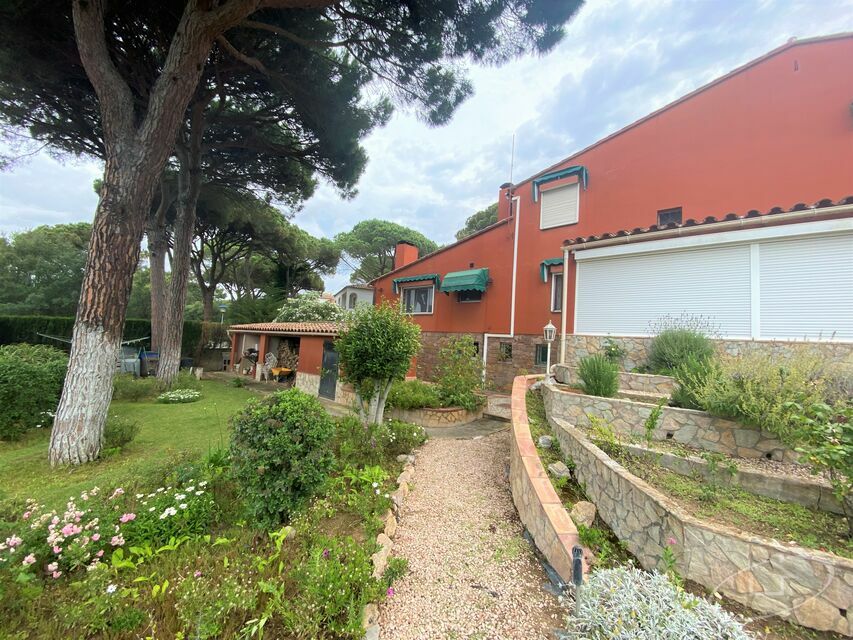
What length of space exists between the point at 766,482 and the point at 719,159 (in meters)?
10.2

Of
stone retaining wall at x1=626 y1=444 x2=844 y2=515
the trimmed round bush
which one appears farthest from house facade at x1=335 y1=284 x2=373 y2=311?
the trimmed round bush

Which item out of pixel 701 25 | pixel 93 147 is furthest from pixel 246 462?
pixel 93 147

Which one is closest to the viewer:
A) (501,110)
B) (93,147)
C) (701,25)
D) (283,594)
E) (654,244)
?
(283,594)

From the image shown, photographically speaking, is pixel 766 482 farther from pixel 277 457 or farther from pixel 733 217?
pixel 733 217

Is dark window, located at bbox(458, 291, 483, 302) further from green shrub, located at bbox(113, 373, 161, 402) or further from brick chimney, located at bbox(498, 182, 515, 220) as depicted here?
green shrub, located at bbox(113, 373, 161, 402)

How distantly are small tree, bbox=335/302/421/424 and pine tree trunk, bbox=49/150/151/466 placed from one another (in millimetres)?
4241

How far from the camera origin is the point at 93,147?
41.0 feet

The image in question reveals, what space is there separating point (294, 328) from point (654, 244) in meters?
12.9

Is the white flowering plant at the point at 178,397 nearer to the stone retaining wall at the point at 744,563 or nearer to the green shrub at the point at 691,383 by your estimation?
the stone retaining wall at the point at 744,563

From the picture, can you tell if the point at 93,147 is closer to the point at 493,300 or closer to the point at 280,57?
the point at 280,57

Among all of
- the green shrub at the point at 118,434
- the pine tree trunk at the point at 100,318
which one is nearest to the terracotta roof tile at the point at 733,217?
the pine tree trunk at the point at 100,318

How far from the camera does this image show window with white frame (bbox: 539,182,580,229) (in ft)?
39.7

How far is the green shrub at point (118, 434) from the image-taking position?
6.48 meters

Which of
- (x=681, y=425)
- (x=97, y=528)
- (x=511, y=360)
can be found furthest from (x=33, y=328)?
(x=681, y=425)
